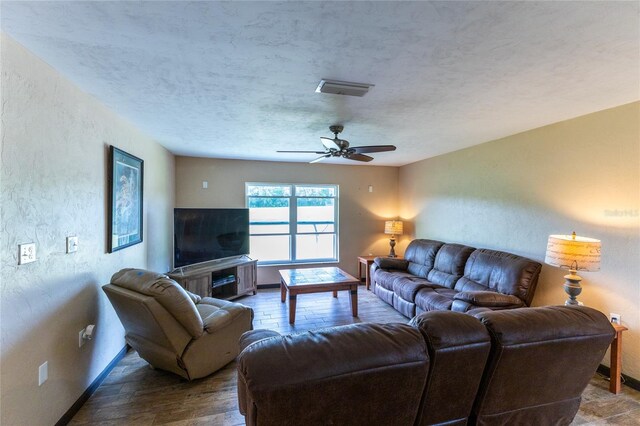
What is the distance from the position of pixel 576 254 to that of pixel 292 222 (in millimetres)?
4251

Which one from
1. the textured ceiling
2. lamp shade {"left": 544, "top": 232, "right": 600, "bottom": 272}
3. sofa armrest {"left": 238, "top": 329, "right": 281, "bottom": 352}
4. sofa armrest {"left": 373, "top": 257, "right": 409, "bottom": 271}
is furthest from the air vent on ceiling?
sofa armrest {"left": 373, "top": 257, "right": 409, "bottom": 271}

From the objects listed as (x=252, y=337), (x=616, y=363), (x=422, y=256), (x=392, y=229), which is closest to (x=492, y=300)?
(x=616, y=363)

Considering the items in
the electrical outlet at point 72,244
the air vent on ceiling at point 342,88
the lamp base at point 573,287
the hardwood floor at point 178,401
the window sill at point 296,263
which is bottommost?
the hardwood floor at point 178,401

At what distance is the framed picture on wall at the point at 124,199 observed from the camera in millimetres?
2664

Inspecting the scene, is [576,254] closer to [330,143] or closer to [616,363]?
[616,363]

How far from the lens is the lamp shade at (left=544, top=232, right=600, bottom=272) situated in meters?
2.46

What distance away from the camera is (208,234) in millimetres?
4547

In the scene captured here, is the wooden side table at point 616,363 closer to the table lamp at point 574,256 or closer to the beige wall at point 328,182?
the table lamp at point 574,256

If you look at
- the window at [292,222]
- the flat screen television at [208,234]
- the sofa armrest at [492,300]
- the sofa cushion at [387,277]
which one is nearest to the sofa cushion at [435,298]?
the sofa armrest at [492,300]

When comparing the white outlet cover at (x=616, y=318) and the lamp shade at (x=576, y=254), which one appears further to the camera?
the white outlet cover at (x=616, y=318)

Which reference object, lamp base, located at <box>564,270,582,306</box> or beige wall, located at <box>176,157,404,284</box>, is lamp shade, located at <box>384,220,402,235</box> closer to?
beige wall, located at <box>176,157,404,284</box>

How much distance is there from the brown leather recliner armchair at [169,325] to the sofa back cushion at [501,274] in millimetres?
2908

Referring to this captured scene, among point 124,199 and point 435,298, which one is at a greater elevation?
point 124,199

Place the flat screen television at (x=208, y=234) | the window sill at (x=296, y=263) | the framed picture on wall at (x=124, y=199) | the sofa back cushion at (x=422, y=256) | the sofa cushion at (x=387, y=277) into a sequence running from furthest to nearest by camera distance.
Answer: the window sill at (x=296, y=263), the sofa back cushion at (x=422, y=256), the sofa cushion at (x=387, y=277), the flat screen television at (x=208, y=234), the framed picture on wall at (x=124, y=199)
